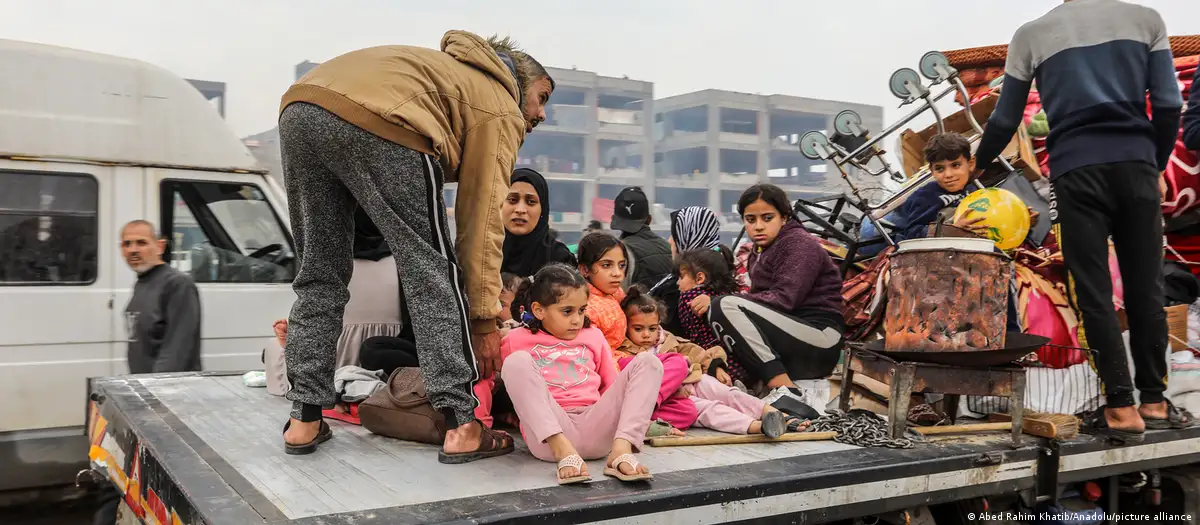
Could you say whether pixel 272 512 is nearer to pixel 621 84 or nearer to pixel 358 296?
pixel 358 296

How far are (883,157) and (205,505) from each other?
5.00m

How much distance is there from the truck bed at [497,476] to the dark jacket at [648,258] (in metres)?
2.40

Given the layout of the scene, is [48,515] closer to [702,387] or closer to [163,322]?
[163,322]

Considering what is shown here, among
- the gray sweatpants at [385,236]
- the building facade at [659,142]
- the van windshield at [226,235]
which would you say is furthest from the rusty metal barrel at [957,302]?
the building facade at [659,142]

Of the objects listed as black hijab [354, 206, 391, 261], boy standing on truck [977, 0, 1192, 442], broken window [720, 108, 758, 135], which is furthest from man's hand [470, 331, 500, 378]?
broken window [720, 108, 758, 135]

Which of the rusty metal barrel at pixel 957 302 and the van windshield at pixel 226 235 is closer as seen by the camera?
the rusty metal barrel at pixel 957 302

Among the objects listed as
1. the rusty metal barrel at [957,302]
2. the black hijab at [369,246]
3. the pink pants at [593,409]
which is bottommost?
the pink pants at [593,409]

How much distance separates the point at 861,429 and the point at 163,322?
364cm

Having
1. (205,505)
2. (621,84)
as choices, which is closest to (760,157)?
(621,84)

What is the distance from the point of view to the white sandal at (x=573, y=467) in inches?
90.0

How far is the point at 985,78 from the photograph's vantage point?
6.05m

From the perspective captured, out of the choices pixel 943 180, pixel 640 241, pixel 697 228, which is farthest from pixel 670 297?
pixel 943 180

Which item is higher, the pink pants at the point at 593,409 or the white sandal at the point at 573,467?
the pink pants at the point at 593,409

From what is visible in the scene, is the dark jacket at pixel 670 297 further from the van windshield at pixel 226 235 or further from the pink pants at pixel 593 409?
the van windshield at pixel 226 235
